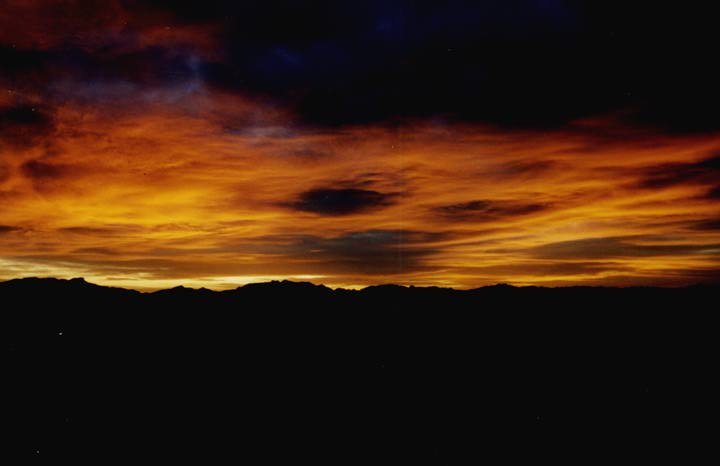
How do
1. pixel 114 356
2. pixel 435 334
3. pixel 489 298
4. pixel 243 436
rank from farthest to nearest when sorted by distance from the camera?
1. pixel 489 298
2. pixel 435 334
3. pixel 114 356
4. pixel 243 436

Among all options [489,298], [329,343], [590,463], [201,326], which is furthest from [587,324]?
[201,326]

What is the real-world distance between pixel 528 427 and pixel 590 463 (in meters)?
2.40

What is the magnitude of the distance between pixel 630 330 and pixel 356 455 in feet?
62.7

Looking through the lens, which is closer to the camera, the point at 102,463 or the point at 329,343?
the point at 102,463

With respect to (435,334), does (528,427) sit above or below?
below

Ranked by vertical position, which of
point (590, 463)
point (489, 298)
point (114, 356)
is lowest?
point (590, 463)

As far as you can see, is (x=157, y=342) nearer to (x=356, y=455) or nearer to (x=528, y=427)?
(x=356, y=455)

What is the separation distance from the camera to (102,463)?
12.3 m

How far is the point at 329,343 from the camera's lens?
79.3ft

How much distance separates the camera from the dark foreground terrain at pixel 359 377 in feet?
44.4

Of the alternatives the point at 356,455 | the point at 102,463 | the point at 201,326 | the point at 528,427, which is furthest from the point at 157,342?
the point at 528,427

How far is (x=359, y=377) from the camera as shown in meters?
19.1

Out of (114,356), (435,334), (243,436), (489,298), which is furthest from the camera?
(489,298)

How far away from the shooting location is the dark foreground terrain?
44.4ft
